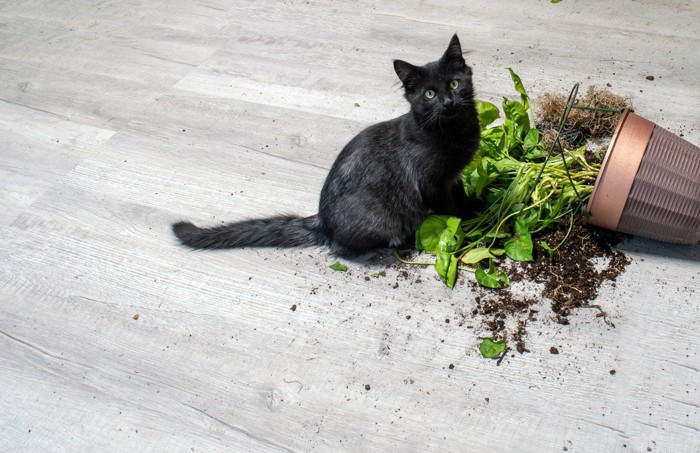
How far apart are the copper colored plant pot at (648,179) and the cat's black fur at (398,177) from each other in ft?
1.42

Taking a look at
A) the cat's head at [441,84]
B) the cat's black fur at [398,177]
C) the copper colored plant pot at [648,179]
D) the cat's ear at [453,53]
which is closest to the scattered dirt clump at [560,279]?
the copper colored plant pot at [648,179]

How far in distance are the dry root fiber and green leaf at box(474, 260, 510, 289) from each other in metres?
0.67

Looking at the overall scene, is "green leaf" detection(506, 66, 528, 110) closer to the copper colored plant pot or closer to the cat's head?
the cat's head

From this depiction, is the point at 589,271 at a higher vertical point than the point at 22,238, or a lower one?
higher

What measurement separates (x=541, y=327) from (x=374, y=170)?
2.36 ft

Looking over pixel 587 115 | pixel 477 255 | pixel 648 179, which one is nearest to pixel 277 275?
pixel 477 255

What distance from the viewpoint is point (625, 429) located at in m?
1.58

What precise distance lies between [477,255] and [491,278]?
0.34 feet

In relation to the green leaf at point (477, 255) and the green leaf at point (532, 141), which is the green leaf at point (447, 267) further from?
the green leaf at point (532, 141)

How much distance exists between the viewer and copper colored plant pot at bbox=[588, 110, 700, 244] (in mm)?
1825

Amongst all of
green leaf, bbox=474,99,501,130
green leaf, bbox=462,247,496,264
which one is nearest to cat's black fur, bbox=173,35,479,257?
green leaf, bbox=462,247,496,264

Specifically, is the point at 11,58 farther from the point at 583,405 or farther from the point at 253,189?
the point at 583,405

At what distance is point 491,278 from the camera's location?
1.94m

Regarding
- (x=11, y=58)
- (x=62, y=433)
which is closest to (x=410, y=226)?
(x=62, y=433)
